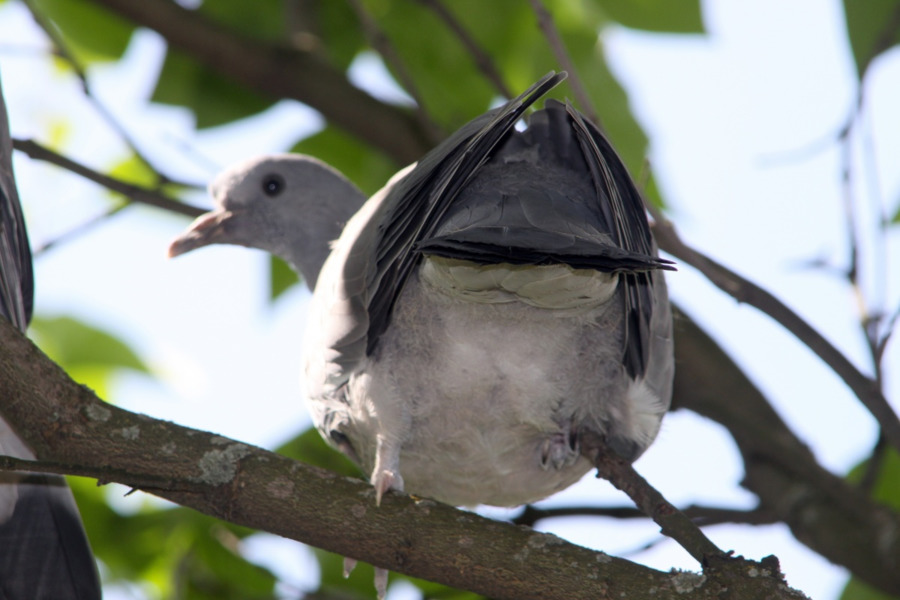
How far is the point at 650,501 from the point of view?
78.6 inches

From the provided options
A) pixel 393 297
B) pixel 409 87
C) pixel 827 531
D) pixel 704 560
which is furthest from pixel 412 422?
pixel 827 531

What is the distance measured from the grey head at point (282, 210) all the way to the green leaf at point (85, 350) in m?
0.41

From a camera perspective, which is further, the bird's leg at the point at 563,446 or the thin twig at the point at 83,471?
the bird's leg at the point at 563,446

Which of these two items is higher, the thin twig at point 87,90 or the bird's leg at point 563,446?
the thin twig at point 87,90

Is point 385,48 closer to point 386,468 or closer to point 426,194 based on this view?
point 426,194

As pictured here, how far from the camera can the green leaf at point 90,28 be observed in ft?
11.1

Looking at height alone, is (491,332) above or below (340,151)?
below

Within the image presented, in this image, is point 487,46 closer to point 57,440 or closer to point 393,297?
point 393,297

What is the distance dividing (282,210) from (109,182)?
0.54m

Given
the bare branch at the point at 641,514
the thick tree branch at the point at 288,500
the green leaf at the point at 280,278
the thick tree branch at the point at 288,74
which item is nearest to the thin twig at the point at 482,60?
the thick tree branch at the point at 288,74

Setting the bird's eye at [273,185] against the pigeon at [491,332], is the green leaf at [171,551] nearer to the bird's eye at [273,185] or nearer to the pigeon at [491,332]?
the pigeon at [491,332]

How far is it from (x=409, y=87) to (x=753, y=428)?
1359 millimetres

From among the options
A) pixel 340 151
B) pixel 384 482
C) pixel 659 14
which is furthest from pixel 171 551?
pixel 659 14

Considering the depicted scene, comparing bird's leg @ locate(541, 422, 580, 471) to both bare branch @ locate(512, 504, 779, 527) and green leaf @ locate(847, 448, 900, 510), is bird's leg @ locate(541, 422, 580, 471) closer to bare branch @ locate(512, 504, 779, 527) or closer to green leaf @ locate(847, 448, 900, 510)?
bare branch @ locate(512, 504, 779, 527)
